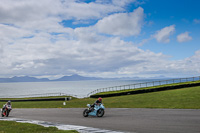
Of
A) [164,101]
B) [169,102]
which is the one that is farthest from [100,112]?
[164,101]

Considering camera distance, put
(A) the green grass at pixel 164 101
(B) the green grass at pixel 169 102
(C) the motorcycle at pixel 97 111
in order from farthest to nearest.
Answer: (A) the green grass at pixel 164 101 → (B) the green grass at pixel 169 102 → (C) the motorcycle at pixel 97 111

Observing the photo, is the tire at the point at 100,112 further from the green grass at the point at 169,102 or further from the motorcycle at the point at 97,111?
the green grass at the point at 169,102

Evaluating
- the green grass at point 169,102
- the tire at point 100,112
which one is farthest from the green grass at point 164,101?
the tire at point 100,112

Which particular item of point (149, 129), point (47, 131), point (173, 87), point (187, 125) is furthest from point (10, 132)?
point (173, 87)

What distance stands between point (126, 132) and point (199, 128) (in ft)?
11.8

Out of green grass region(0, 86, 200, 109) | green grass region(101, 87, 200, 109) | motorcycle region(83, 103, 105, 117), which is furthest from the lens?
green grass region(0, 86, 200, 109)

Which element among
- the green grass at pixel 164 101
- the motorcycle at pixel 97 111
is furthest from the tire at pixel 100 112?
the green grass at pixel 164 101

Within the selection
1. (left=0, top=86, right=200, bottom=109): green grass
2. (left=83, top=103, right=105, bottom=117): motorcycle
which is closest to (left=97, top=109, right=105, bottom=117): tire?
(left=83, top=103, right=105, bottom=117): motorcycle

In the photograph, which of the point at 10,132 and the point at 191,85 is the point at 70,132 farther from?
the point at 191,85

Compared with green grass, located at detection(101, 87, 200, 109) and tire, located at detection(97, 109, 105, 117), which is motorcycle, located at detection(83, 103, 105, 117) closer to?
tire, located at detection(97, 109, 105, 117)

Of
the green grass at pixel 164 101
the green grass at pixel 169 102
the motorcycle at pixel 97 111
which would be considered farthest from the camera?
the green grass at pixel 164 101

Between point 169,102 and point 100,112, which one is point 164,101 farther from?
point 100,112

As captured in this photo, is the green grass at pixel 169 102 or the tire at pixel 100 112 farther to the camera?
the green grass at pixel 169 102

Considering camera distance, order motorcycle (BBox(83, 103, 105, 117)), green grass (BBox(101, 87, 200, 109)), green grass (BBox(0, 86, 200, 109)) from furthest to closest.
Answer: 1. green grass (BBox(0, 86, 200, 109))
2. green grass (BBox(101, 87, 200, 109))
3. motorcycle (BBox(83, 103, 105, 117))
